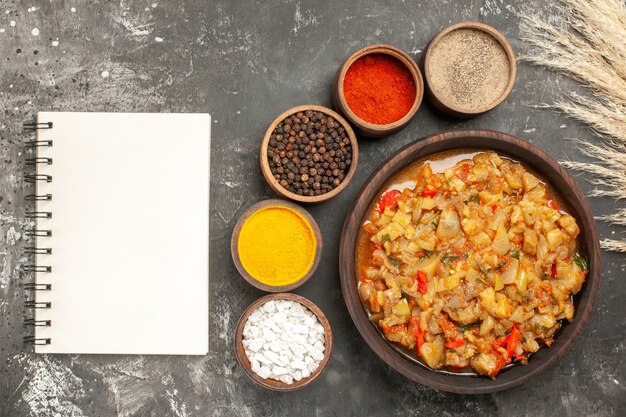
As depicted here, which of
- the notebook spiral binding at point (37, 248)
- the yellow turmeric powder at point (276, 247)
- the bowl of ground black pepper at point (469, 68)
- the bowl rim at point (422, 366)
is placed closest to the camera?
the bowl rim at point (422, 366)

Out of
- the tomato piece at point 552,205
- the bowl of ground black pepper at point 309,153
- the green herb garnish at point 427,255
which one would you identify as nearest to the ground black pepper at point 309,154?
→ the bowl of ground black pepper at point 309,153

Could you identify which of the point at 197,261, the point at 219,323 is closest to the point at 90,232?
the point at 197,261

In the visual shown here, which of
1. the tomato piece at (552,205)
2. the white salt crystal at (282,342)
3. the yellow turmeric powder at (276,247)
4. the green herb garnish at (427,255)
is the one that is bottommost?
the white salt crystal at (282,342)

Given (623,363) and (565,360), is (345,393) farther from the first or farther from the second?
(623,363)

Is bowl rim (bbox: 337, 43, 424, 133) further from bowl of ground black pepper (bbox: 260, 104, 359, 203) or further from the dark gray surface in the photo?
the dark gray surface

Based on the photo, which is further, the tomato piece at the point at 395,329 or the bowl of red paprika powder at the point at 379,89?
the bowl of red paprika powder at the point at 379,89

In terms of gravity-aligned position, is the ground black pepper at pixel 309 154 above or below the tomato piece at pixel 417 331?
above

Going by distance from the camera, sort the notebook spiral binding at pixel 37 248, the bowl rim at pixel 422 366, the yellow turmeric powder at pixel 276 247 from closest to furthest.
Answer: the bowl rim at pixel 422 366 < the yellow turmeric powder at pixel 276 247 < the notebook spiral binding at pixel 37 248

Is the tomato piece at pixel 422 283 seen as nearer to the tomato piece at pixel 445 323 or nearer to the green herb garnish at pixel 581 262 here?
the tomato piece at pixel 445 323
